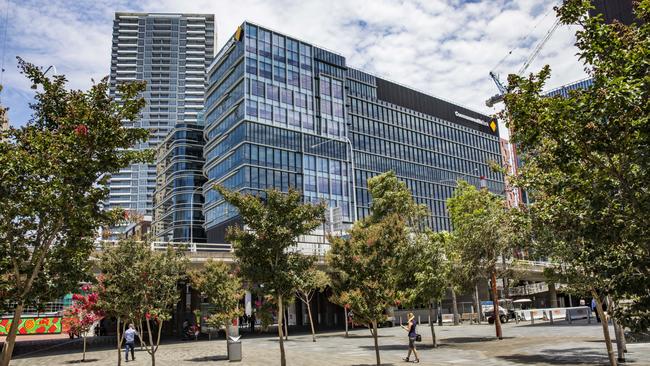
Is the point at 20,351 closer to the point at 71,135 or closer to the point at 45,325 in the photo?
the point at 45,325

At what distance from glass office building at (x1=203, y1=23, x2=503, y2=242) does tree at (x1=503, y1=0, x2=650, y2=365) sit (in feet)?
193

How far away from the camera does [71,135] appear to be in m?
10.5

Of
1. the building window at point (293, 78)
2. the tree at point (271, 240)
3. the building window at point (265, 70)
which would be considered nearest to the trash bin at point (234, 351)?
the tree at point (271, 240)

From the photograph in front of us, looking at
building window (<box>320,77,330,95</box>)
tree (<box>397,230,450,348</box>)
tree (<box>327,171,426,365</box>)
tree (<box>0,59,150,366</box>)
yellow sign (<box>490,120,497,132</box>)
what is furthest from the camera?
yellow sign (<box>490,120,497,132</box>)

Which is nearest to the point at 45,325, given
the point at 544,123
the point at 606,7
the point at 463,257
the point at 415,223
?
the point at 415,223

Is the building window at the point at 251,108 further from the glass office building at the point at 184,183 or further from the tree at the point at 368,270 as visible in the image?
the tree at the point at 368,270

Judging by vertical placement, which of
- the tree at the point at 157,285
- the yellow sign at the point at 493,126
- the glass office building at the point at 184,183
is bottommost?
the tree at the point at 157,285

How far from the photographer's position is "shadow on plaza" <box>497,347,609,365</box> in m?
17.9

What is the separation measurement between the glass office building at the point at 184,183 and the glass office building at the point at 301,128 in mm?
18657

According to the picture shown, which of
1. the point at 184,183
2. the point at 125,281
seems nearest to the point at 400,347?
the point at 125,281

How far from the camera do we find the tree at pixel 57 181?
1013 centimetres

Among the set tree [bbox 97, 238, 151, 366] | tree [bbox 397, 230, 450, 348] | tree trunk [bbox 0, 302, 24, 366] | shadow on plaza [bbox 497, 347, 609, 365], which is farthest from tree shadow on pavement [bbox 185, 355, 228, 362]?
tree trunk [bbox 0, 302, 24, 366]

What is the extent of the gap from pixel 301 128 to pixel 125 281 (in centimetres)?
6815

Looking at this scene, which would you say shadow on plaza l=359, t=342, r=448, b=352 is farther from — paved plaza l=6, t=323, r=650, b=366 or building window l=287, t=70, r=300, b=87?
building window l=287, t=70, r=300, b=87
